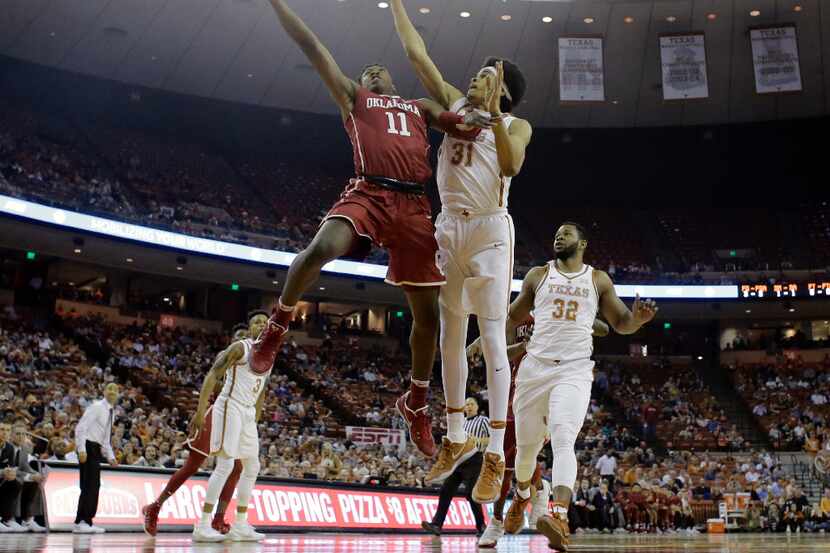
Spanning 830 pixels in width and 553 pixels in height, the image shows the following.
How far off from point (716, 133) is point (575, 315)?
2794 cm

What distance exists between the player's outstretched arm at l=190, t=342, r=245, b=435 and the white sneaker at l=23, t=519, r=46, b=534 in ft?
8.32

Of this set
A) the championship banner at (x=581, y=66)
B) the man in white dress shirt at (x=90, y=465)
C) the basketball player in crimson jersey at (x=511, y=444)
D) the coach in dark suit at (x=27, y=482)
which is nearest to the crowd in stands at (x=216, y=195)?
the championship banner at (x=581, y=66)

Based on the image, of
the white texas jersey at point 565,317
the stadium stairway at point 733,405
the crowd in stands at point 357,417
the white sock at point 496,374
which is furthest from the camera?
the stadium stairway at point 733,405

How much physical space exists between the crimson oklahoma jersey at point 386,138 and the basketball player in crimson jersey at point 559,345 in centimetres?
178

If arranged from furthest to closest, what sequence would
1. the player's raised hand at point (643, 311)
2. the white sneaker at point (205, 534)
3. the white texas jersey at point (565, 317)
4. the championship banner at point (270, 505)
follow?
the championship banner at point (270, 505) < the white sneaker at point (205, 534) < the white texas jersey at point (565, 317) < the player's raised hand at point (643, 311)

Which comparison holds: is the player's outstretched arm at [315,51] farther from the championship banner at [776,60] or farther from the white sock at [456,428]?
the championship banner at [776,60]

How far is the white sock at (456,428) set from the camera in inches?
219

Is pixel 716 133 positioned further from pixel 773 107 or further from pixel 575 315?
pixel 575 315

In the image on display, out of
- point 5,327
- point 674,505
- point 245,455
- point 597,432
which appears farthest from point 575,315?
point 597,432

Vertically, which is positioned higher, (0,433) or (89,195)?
(89,195)

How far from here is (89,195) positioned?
2594 cm

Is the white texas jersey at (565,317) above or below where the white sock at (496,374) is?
above

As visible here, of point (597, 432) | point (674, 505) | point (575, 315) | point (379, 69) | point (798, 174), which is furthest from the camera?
point (798, 174)

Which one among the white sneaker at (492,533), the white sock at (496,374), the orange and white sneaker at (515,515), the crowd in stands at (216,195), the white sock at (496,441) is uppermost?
the crowd in stands at (216,195)
